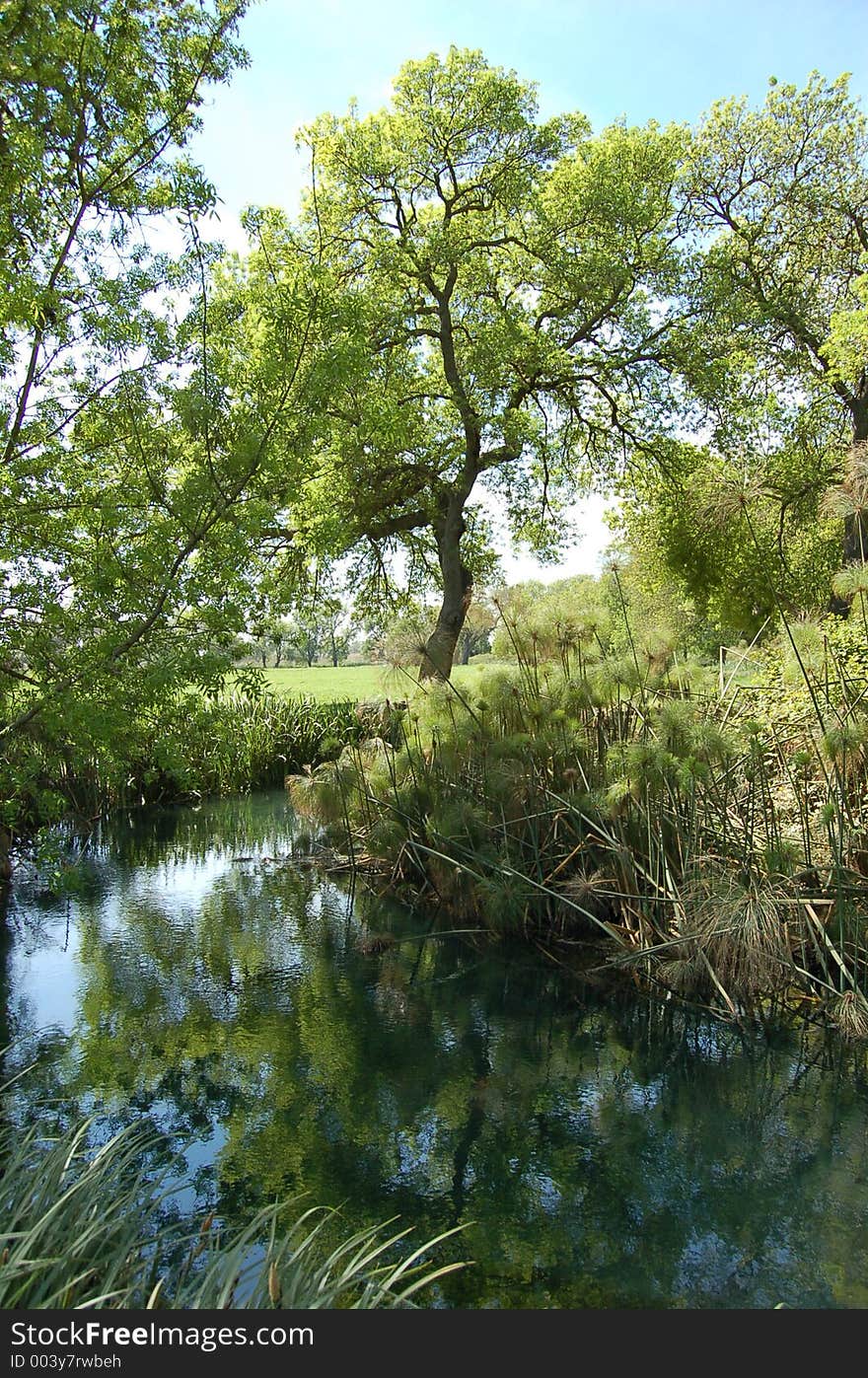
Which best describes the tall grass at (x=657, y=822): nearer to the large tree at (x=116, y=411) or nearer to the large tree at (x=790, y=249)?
the large tree at (x=116, y=411)

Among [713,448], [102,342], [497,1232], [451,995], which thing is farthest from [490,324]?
[497,1232]

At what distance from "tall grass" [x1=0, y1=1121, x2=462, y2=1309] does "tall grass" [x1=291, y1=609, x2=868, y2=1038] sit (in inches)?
153

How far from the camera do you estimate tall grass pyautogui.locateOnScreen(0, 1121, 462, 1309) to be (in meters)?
3.15

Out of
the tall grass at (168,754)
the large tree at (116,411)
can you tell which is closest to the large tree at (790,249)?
the tall grass at (168,754)

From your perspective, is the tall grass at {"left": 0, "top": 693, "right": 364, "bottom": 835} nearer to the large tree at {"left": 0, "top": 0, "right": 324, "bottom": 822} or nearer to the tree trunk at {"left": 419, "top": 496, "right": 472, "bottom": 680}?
the large tree at {"left": 0, "top": 0, "right": 324, "bottom": 822}

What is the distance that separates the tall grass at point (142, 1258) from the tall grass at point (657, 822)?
388 centimetres

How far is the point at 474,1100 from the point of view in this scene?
6.17 metres

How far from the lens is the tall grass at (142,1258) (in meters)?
3.15

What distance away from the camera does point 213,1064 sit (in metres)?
6.70

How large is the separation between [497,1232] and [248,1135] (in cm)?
171

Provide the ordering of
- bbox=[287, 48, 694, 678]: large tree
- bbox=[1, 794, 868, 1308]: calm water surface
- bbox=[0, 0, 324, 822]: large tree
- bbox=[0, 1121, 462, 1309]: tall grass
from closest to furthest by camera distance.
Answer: bbox=[0, 1121, 462, 1309]: tall grass, bbox=[1, 794, 868, 1308]: calm water surface, bbox=[0, 0, 324, 822]: large tree, bbox=[287, 48, 694, 678]: large tree

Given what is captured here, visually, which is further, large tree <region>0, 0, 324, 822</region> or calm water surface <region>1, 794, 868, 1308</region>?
large tree <region>0, 0, 324, 822</region>

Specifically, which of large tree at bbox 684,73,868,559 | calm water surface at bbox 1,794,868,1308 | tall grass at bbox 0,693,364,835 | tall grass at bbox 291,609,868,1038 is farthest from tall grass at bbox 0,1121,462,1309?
large tree at bbox 684,73,868,559

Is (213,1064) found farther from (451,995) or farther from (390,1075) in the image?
Answer: (451,995)
